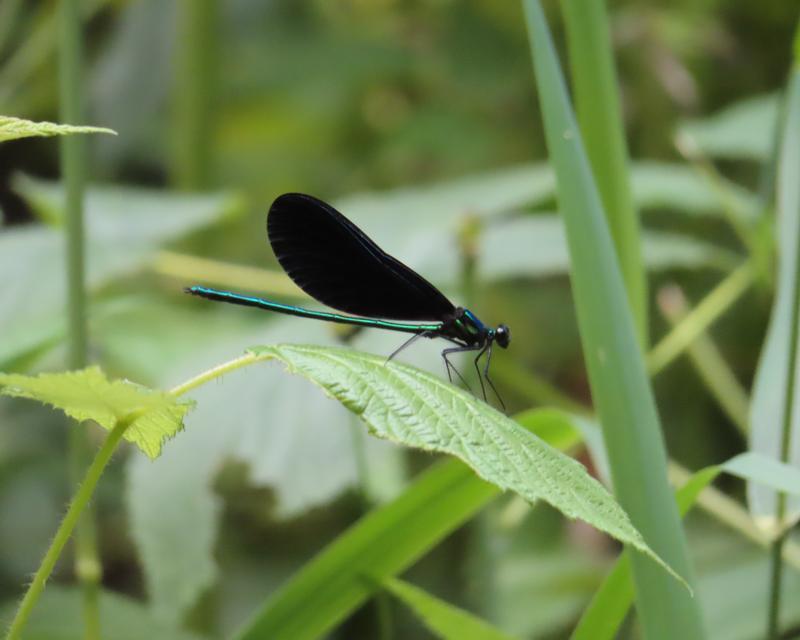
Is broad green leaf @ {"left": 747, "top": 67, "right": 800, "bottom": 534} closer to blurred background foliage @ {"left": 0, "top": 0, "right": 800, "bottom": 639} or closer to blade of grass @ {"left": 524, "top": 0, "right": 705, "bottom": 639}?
blade of grass @ {"left": 524, "top": 0, "right": 705, "bottom": 639}

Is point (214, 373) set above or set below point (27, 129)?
below

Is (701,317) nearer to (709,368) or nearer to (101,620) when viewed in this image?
(709,368)

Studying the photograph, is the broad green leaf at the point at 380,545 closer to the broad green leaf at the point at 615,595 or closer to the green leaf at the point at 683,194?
the broad green leaf at the point at 615,595

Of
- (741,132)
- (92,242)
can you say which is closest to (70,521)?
(92,242)

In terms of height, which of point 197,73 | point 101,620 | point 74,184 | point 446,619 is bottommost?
point 101,620

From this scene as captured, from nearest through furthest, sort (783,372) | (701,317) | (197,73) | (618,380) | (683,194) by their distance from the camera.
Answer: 1. (618,380)
2. (783,372)
3. (701,317)
4. (683,194)
5. (197,73)

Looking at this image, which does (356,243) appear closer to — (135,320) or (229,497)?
(135,320)

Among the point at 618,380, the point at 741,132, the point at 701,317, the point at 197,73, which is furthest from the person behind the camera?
the point at 197,73

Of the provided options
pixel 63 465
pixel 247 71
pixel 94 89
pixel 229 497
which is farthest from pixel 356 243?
pixel 247 71
